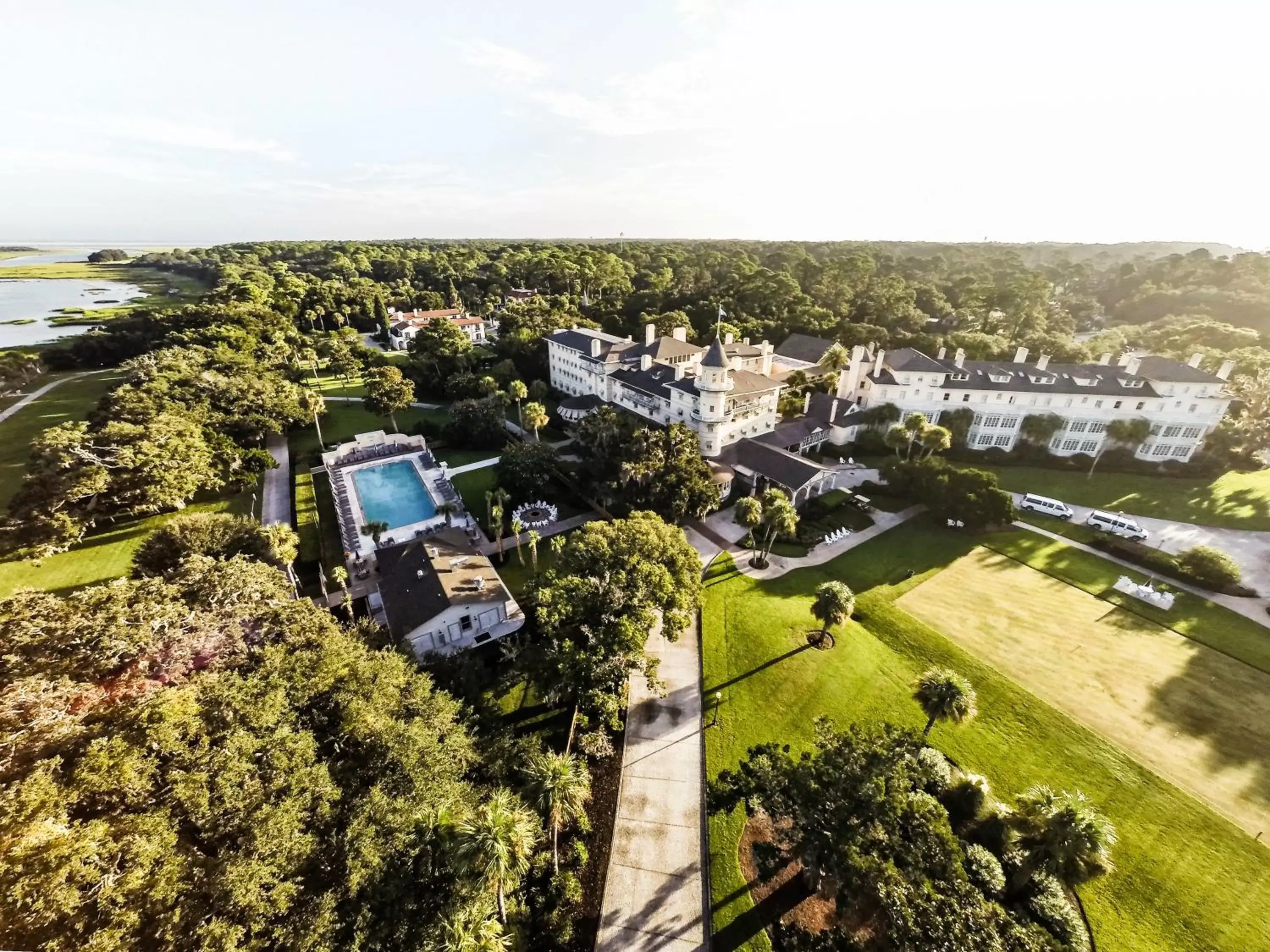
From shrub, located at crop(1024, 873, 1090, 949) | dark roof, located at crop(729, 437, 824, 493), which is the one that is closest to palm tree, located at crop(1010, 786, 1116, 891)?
shrub, located at crop(1024, 873, 1090, 949)

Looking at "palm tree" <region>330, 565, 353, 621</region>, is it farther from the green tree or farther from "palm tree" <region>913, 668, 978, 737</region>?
"palm tree" <region>913, 668, 978, 737</region>

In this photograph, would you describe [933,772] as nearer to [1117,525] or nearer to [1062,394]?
[1117,525]

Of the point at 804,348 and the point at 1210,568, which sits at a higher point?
the point at 804,348

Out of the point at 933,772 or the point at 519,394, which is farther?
the point at 519,394

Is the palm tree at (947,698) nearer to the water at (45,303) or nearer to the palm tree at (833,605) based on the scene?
the palm tree at (833,605)

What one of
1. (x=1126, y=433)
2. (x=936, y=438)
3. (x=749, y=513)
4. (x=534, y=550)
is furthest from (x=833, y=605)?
(x=1126, y=433)

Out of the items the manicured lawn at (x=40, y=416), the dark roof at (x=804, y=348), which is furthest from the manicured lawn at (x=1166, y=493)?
the manicured lawn at (x=40, y=416)

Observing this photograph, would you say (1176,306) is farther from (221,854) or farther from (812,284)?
(221,854)

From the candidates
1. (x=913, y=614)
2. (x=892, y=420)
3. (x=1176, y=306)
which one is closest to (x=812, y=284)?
(x=892, y=420)
